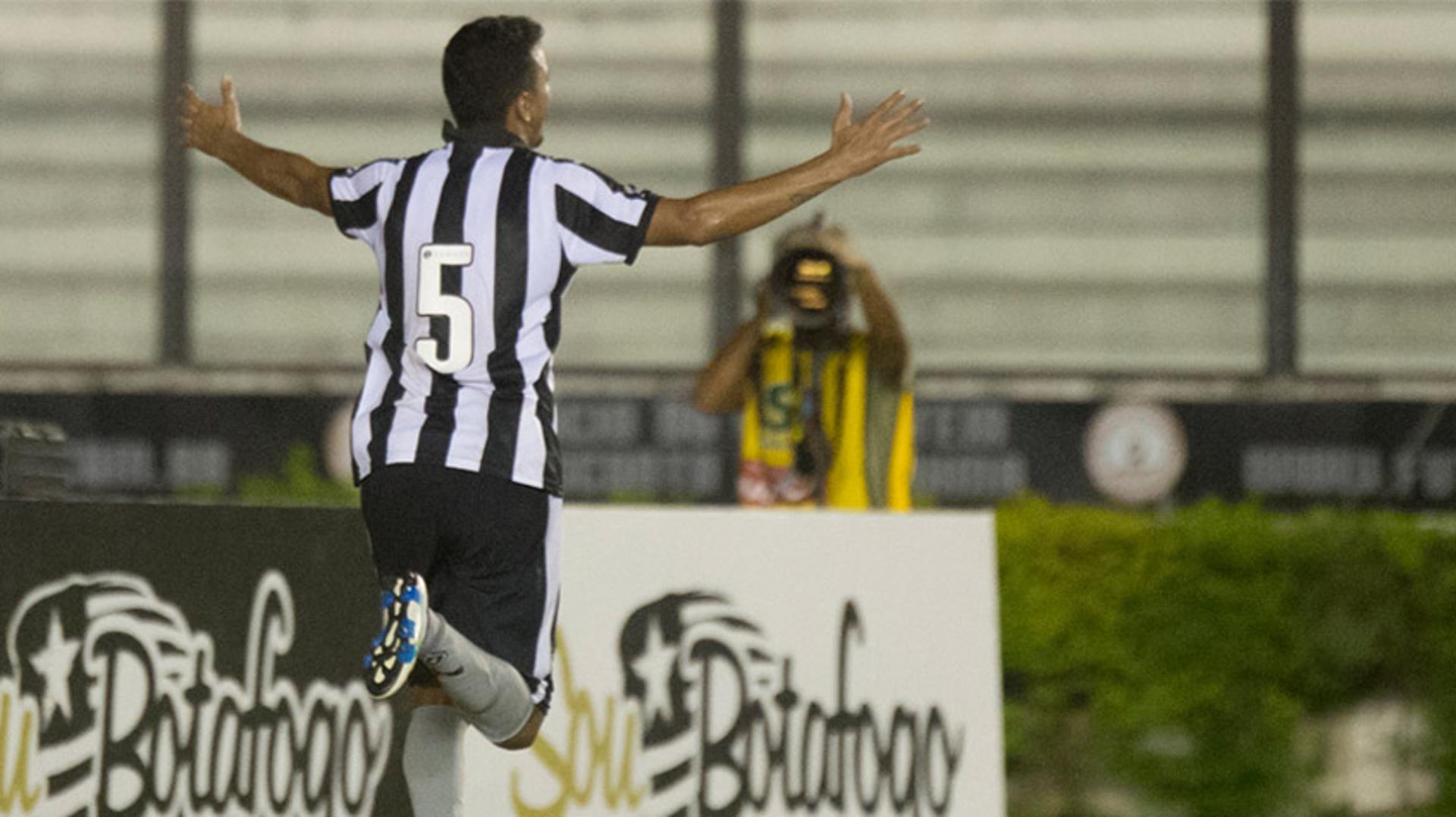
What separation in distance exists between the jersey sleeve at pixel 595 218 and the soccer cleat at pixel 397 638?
75cm

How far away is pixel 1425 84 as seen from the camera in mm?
9836

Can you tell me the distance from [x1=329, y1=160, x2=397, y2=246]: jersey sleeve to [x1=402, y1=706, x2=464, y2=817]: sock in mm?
968

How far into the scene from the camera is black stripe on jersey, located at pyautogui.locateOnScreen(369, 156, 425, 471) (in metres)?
5.16

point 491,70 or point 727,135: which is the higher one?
point 727,135

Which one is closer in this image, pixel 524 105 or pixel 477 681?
pixel 477 681

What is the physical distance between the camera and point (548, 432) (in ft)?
17.2

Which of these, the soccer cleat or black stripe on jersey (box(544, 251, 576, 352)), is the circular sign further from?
the soccer cleat

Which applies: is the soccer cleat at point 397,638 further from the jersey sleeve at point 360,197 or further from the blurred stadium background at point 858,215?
the blurred stadium background at point 858,215

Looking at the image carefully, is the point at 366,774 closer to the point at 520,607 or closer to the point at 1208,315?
the point at 520,607

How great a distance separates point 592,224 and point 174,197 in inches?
204

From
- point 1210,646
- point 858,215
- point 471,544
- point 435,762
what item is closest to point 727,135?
point 858,215

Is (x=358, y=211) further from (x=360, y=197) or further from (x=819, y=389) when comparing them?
(x=819, y=389)

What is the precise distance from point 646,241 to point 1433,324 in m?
5.39

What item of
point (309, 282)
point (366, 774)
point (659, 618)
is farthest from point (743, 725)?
point (309, 282)
